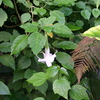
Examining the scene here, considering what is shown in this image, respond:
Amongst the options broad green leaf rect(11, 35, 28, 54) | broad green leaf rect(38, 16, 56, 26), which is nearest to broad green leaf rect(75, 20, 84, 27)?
broad green leaf rect(38, 16, 56, 26)

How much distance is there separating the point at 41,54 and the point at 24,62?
0.11 meters

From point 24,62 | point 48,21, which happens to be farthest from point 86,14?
point 24,62

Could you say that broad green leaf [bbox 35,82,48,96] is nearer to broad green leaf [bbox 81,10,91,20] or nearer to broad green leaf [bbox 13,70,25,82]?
broad green leaf [bbox 13,70,25,82]

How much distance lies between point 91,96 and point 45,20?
1.71 ft

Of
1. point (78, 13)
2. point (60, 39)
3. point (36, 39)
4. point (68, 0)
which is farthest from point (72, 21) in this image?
point (36, 39)

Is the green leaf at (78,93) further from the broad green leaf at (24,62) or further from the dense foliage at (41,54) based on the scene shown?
the broad green leaf at (24,62)

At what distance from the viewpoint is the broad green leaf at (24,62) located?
3.32ft

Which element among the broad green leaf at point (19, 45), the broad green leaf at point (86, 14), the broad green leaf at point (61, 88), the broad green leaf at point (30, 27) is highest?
the broad green leaf at point (30, 27)

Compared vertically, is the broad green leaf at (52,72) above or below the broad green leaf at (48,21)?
below

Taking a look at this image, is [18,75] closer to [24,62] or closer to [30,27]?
[24,62]

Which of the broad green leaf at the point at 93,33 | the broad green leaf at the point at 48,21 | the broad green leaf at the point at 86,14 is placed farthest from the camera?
the broad green leaf at the point at 86,14

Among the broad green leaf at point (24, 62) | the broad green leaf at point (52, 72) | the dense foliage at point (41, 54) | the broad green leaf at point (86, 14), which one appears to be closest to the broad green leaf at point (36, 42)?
the dense foliage at point (41, 54)

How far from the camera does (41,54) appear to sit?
3.34 feet

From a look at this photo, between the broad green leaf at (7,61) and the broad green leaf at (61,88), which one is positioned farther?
the broad green leaf at (7,61)
